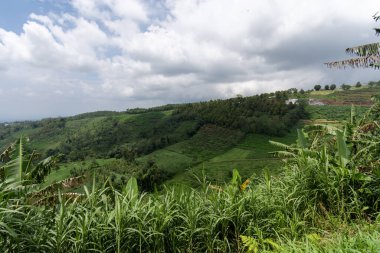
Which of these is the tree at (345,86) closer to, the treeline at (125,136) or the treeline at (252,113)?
the treeline at (252,113)

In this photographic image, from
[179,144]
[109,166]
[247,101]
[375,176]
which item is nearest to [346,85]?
[247,101]

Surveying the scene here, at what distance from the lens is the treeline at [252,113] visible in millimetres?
95938

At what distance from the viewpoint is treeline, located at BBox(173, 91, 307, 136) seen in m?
95.9

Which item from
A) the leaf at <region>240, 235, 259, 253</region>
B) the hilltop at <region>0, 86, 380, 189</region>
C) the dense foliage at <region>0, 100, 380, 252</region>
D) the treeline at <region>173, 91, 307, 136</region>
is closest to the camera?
the dense foliage at <region>0, 100, 380, 252</region>

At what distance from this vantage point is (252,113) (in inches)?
4284

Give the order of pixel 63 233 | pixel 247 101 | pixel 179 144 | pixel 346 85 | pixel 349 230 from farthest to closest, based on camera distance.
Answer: pixel 346 85 < pixel 247 101 < pixel 179 144 < pixel 349 230 < pixel 63 233

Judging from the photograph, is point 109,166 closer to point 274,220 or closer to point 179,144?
point 179,144

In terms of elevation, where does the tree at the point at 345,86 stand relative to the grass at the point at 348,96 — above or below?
above

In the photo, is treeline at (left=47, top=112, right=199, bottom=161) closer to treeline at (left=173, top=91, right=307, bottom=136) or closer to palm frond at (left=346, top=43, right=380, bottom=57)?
treeline at (left=173, top=91, right=307, bottom=136)

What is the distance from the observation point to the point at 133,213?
430cm

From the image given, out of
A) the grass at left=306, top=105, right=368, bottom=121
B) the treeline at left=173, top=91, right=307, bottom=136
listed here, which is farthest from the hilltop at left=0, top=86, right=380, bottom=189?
the grass at left=306, top=105, right=368, bottom=121

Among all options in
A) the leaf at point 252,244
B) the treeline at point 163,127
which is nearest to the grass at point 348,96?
the treeline at point 163,127

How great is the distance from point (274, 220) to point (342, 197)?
4.01ft

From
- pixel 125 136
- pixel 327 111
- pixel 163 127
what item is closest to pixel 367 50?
pixel 327 111
